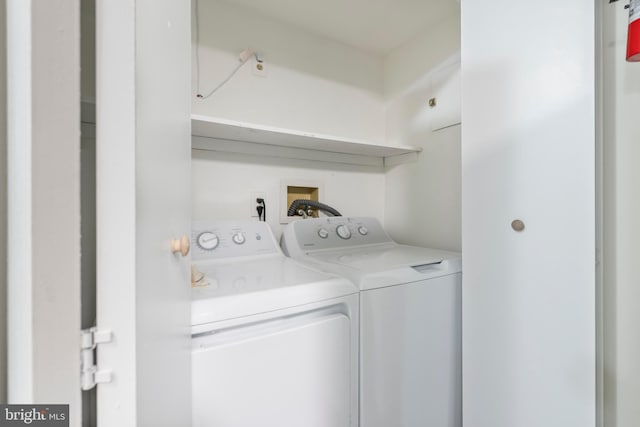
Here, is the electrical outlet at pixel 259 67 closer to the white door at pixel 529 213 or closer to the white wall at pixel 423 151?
the white wall at pixel 423 151

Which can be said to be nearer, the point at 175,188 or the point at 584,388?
the point at 175,188

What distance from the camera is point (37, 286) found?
0.25 meters

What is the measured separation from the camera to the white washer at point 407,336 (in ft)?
3.07

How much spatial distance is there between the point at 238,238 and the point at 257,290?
57 cm

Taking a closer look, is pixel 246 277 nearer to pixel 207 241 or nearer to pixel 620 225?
pixel 207 241

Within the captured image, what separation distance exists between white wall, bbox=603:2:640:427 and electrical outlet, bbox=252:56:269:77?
1455mm

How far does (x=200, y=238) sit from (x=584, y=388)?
56.9 inches

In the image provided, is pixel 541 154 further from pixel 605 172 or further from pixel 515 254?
pixel 515 254

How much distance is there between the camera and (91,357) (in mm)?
315

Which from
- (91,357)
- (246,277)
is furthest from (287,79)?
(91,357)

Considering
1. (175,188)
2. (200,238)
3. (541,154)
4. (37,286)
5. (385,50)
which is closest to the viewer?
(37,286)

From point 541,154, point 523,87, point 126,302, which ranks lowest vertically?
point 126,302

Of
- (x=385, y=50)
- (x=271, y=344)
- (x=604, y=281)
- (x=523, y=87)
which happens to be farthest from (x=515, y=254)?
(x=385, y=50)

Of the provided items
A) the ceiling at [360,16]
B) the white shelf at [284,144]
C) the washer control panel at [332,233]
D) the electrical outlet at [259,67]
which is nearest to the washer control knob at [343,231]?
the washer control panel at [332,233]
